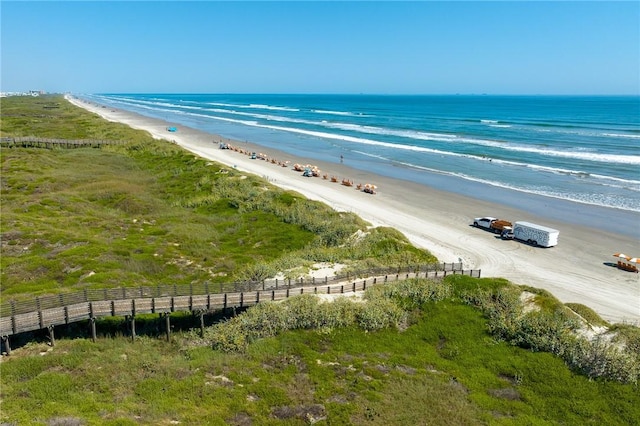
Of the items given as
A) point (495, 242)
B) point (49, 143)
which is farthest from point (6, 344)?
point (49, 143)

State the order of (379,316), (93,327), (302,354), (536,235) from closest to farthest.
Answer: (302,354) → (93,327) → (379,316) → (536,235)

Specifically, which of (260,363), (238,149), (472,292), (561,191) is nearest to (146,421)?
(260,363)

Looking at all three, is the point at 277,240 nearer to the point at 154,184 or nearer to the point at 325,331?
the point at 325,331

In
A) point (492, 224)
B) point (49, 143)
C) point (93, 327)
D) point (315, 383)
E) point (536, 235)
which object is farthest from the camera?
point (49, 143)

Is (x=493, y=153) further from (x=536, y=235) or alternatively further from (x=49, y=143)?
(x=49, y=143)

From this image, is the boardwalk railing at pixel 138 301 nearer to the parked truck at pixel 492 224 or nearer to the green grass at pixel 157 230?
the green grass at pixel 157 230

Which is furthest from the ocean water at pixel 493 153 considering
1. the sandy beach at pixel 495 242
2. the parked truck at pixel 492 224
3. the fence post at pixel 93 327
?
the fence post at pixel 93 327
